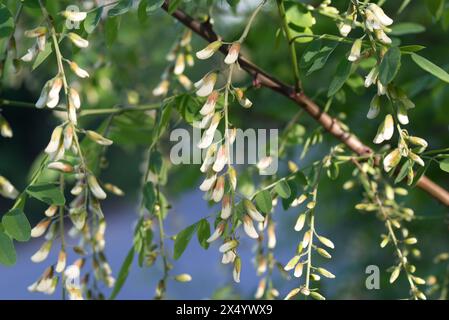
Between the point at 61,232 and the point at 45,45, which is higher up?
the point at 45,45

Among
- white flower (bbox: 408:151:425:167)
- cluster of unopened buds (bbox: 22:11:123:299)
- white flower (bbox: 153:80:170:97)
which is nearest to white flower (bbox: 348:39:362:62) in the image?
white flower (bbox: 408:151:425:167)

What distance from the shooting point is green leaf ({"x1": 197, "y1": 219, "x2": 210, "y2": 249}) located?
3.46ft

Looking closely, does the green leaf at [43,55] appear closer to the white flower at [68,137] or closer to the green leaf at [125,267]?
the white flower at [68,137]

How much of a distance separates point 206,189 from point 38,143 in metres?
9.87

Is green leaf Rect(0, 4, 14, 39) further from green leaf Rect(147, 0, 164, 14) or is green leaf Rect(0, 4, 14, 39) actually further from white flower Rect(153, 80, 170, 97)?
white flower Rect(153, 80, 170, 97)

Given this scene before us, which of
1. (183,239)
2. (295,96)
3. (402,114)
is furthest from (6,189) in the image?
(402,114)

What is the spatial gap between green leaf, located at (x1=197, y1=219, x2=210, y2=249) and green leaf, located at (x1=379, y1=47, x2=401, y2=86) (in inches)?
13.8

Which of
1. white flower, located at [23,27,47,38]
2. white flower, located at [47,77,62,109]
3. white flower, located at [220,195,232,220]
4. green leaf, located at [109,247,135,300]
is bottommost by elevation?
white flower, located at [220,195,232,220]

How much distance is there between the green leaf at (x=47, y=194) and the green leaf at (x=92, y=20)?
24 centimetres

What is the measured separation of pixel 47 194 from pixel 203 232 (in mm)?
239

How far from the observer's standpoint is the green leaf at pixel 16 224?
3.41ft

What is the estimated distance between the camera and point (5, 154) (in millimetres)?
9203

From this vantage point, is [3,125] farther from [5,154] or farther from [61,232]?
[5,154]
